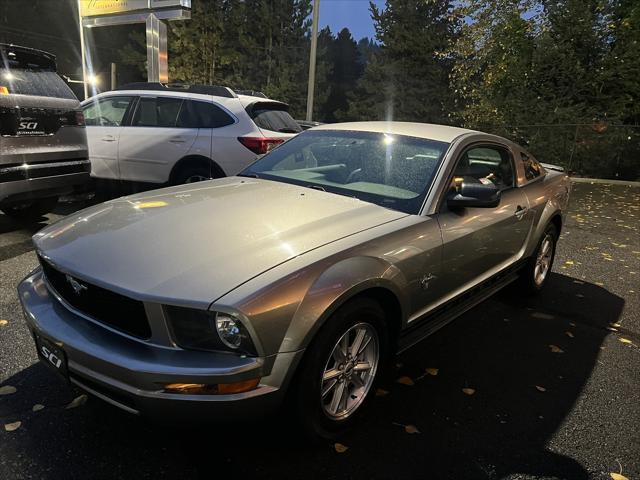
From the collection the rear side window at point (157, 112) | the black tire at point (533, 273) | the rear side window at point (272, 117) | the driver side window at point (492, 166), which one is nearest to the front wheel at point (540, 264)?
the black tire at point (533, 273)

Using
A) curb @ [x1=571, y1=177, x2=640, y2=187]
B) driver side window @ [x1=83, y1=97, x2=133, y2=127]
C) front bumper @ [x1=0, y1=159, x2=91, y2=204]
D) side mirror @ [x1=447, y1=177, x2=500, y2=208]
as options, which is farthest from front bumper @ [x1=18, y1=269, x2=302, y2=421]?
curb @ [x1=571, y1=177, x2=640, y2=187]

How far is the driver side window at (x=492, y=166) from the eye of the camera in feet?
12.5

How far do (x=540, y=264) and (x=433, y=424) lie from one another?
105 inches

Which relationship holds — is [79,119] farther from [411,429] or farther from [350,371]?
[411,429]

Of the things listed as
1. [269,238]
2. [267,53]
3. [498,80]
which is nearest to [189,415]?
[269,238]

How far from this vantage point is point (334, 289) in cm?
226

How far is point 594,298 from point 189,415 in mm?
4334

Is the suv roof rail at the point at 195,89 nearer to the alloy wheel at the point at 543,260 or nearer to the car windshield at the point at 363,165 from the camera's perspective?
the car windshield at the point at 363,165

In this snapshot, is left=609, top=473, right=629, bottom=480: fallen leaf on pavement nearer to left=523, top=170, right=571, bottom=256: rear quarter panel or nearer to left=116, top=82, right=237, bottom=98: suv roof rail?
left=523, top=170, right=571, bottom=256: rear quarter panel

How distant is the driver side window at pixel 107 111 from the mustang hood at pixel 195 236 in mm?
4980

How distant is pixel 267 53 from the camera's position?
30.5 m

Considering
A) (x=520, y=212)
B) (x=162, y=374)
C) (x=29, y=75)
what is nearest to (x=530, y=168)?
(x=520, y=212)

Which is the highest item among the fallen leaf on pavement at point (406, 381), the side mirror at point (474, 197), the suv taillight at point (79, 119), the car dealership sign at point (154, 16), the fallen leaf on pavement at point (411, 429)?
the car dealership sign at point (154, 16)

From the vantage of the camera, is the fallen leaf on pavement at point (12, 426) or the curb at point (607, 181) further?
the curb at point (607, 181)
